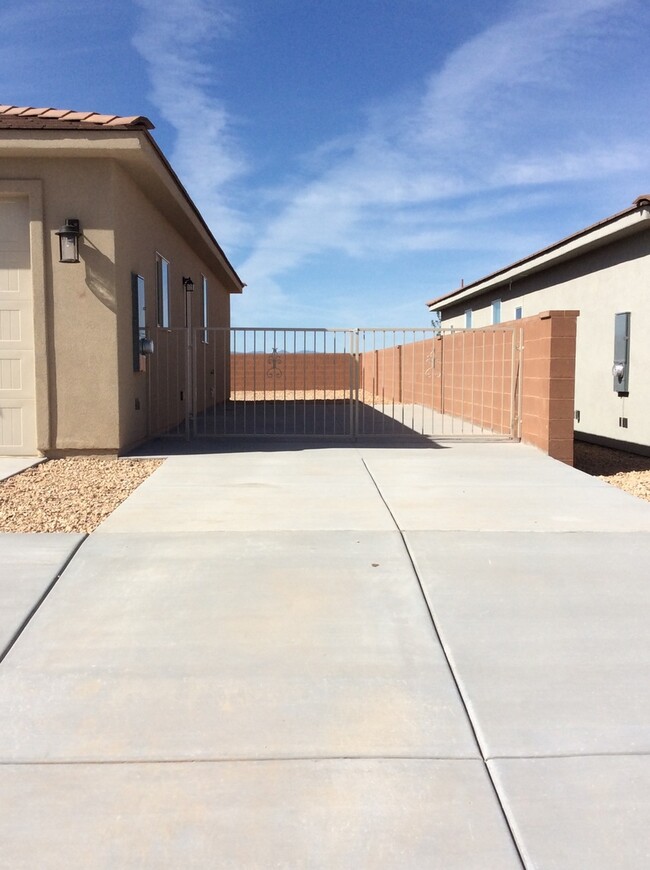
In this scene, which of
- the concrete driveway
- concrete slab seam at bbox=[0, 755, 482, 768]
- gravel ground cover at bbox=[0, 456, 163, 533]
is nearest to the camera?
the concrete driveway

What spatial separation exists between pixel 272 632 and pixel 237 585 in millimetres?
676

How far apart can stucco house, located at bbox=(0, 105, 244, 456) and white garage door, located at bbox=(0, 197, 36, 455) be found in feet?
0.04

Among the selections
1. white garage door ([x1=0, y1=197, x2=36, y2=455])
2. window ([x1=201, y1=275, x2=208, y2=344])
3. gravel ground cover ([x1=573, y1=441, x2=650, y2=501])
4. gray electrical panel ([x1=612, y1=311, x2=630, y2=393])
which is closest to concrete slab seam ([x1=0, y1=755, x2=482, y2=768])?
gravel ground cover ([x1=573, y1=441, x2=650, y2=501])

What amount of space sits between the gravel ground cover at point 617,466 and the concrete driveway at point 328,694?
3925 mm

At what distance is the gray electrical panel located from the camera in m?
12.3

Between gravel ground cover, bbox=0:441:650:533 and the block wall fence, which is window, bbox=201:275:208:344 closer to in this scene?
the block wall fence

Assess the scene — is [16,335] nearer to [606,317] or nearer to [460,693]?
[460,693]

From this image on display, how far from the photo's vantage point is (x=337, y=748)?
2666 mm

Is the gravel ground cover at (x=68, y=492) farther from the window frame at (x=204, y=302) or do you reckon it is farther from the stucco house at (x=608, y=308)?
the window frame at (x=204, y=302)

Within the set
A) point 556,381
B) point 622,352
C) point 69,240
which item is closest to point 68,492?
point 69,240

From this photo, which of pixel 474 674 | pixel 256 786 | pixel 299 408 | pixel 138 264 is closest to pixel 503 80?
pixel 138 264

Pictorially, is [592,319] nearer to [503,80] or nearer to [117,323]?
[503,80]

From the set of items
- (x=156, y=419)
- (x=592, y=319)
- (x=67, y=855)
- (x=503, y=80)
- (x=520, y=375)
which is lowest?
(x=67, y=855)

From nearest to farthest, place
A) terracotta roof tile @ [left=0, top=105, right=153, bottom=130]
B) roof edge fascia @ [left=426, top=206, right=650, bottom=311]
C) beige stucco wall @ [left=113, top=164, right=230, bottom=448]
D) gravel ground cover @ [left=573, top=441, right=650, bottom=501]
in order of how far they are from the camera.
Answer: terracotta roof tile @ [left=0, top=105, right=153, bottom=130], beige stucco wall @ [left=113, top=164, right=230, bottom=448], gravel ground cover @ [left=573, top=441, right=650, bottom=501], roof edge fascia @ [left=426, top=206, right=650, bottom=311]
